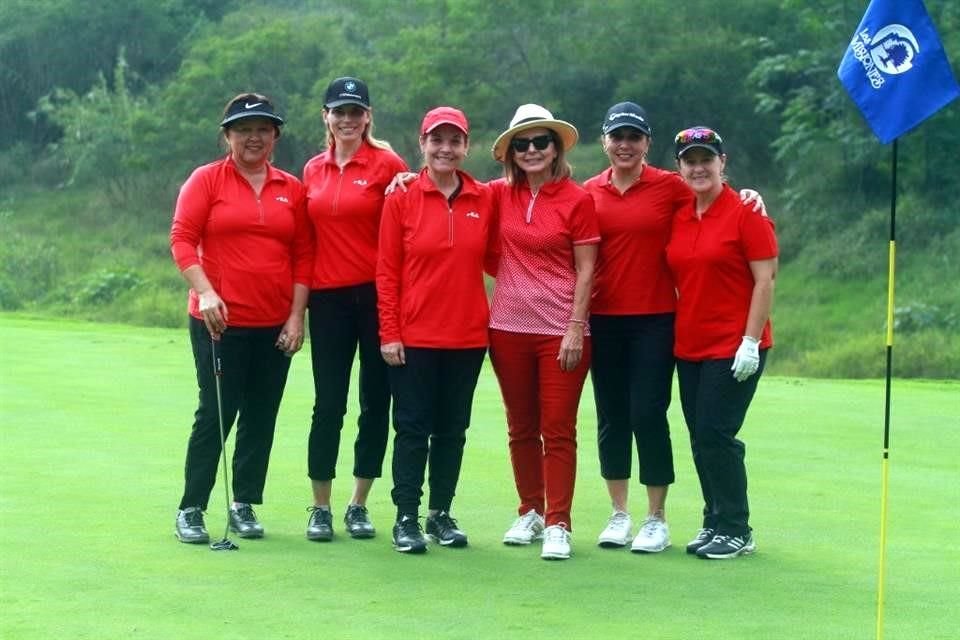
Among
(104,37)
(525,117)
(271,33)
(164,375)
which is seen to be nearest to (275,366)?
(525,117)

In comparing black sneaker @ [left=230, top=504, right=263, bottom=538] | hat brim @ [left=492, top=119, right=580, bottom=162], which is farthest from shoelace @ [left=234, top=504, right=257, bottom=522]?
hat brim @ [left=492, top=119, right=580, bottom=162]

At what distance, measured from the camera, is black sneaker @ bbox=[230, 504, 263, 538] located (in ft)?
23.5

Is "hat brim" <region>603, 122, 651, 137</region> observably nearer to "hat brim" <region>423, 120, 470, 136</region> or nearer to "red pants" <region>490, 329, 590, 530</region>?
"hat brim" <region>423, 120, 470, 136</region>

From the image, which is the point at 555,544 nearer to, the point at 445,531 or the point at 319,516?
the point at 445,531

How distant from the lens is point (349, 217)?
23.1ft

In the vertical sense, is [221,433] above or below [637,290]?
below

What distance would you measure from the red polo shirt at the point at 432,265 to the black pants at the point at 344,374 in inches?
9.6

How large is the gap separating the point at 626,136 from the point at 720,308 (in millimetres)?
764

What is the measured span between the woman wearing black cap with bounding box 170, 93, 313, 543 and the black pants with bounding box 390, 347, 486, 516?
1.76ft

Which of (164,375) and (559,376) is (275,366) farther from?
(164,375)

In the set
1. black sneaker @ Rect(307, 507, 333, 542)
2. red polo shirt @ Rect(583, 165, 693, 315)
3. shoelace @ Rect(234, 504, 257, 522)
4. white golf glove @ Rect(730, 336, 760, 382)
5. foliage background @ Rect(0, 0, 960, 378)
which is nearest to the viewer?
white golf glove @ Rect(730, 336, 760, 382)

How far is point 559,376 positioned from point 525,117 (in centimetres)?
103

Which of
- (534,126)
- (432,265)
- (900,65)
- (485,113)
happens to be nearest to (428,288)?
(432,265)

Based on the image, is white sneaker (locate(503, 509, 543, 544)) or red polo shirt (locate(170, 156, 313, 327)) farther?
white sneaker (locate(503, 509, 543, 544))
